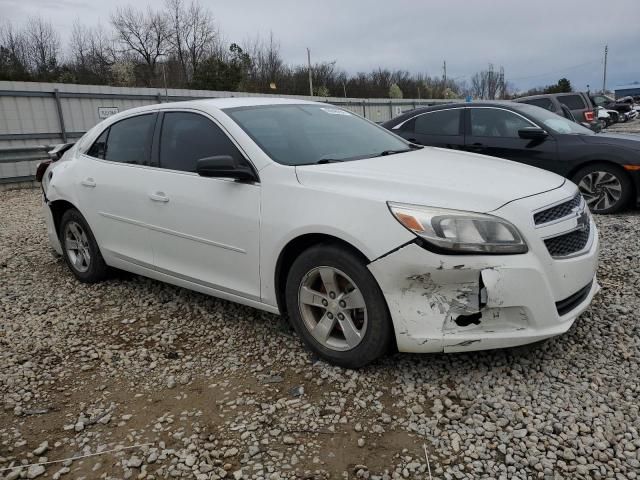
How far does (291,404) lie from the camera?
9.18 ft

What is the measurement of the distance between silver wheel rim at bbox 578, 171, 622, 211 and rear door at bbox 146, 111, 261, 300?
5237mm

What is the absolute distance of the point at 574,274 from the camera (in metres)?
2.85

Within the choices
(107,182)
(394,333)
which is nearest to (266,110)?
(107,182)

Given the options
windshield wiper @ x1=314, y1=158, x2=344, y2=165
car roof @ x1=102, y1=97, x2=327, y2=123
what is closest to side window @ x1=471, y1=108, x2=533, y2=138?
car roof @ x1=102, y1=97, x2=327, y2=123

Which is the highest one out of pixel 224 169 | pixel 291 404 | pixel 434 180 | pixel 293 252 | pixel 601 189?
pixel 224 169

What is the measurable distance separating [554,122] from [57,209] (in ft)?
20.6

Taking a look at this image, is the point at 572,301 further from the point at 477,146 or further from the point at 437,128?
the point at 437,128

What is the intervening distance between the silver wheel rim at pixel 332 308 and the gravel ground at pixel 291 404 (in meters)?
0.20

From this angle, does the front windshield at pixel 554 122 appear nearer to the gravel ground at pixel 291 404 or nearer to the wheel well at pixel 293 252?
the gravel ground at pixel 291 404

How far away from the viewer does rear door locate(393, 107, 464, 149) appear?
24.7 ft

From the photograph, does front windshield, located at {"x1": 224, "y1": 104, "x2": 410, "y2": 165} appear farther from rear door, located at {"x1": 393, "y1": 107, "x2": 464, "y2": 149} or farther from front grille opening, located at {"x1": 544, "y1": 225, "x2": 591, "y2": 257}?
rear door, located at {"x1": 393, "y1": 107, "x2": 464, "y2": 149}

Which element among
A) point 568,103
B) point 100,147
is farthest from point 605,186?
point 568,103

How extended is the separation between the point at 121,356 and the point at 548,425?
261 cm

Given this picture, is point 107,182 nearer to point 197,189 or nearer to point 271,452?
point 197,189
